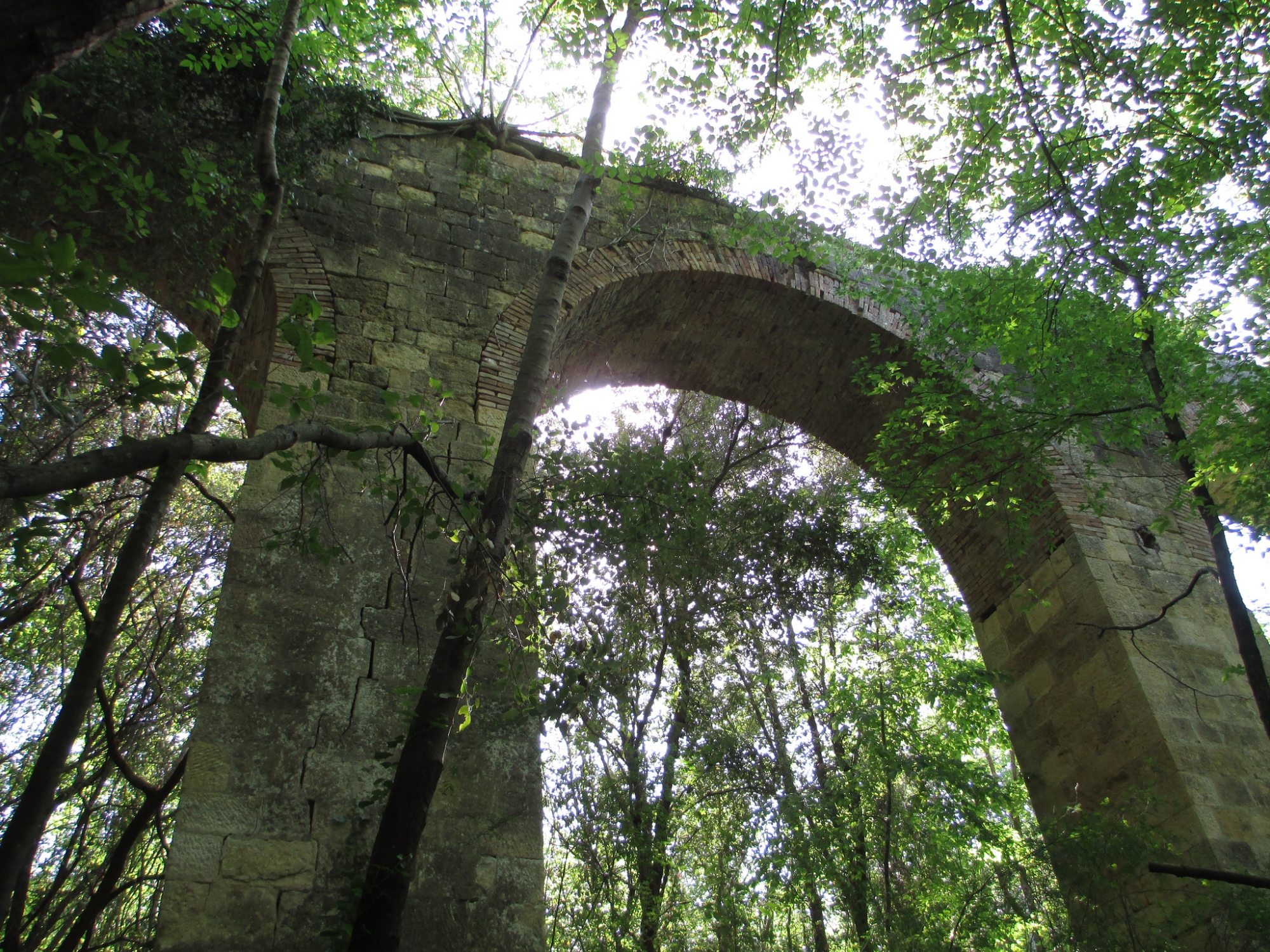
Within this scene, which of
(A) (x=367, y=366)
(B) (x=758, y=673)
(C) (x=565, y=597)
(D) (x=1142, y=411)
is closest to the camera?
(C) (x=565, y=597)

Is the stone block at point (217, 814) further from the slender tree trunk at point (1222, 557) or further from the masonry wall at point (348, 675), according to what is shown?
the slender tree trunk at point (1222, 557)

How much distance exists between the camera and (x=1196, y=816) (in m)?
5.02

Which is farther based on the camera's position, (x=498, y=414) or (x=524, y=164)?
(x=524, y=164)

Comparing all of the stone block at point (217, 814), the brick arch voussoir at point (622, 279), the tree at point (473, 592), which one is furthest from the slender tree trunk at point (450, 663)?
the brick arch voussoir at point (622, 279)

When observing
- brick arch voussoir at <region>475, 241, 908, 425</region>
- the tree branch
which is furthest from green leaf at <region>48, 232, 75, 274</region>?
brick arch voussoir at <region>475, 241, 908, 425</region>

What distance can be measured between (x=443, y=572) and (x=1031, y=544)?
4.48 metres

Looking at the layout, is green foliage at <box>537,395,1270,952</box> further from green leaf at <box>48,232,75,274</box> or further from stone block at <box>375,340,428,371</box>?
green leaf at <box>48,232,75,274</box>

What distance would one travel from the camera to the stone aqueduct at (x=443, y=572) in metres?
3.42

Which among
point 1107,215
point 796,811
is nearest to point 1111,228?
point 1107,215

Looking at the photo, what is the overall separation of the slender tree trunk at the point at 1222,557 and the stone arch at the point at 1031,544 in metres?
0.93

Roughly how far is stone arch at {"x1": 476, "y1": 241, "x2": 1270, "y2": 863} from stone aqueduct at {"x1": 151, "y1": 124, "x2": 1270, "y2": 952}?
0.02m

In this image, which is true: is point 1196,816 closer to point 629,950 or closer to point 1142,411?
point 1142,411

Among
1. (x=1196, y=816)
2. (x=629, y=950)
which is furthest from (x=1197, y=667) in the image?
(x=629, y=950)

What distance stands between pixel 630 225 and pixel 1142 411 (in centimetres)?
366
